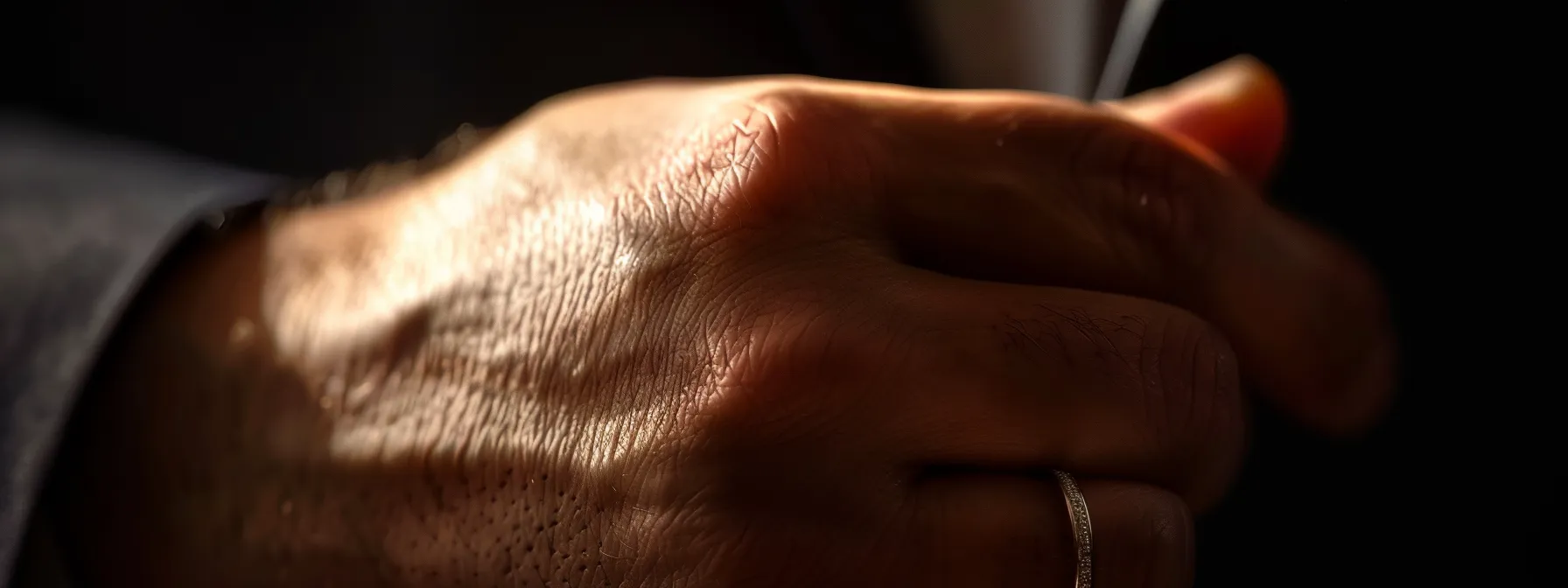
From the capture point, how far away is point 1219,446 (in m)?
0.36

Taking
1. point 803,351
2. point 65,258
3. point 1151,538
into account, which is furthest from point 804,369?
point 65,258

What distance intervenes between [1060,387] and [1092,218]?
0.08 m

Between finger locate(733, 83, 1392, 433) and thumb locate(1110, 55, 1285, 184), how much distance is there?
0.07 feet

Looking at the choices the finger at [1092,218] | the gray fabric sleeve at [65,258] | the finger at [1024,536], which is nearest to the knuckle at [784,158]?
the finger at [1092,218]

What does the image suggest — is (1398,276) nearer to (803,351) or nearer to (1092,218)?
(1092,218)

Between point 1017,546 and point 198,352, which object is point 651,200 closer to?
point 1017,546

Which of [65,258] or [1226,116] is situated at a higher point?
[65,258]

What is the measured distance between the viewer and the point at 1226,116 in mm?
402

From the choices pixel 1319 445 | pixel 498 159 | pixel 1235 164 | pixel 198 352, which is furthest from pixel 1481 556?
pixel 198 352

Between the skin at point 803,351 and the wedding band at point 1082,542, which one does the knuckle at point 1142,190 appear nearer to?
the skin at point 803,351

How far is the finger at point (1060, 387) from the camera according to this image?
0.32 meters

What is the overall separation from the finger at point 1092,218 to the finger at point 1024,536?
84 mm

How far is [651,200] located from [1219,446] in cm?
22

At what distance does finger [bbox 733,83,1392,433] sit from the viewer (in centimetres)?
36
